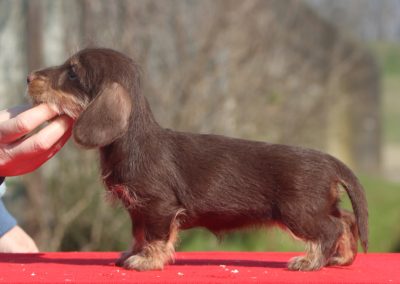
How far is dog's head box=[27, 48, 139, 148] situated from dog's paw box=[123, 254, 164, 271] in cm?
54

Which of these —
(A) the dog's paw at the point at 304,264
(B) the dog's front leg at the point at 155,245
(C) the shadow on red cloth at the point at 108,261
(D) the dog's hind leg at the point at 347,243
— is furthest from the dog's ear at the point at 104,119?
(D) the dog's hind leg at the point at 347,243

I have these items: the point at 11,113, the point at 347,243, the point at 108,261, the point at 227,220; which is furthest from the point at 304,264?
the point at 11,113

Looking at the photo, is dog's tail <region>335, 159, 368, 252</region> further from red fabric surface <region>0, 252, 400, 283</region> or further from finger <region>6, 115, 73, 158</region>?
finger <region>6, 115, 73, 158</region>

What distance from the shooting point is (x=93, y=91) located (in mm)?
4160

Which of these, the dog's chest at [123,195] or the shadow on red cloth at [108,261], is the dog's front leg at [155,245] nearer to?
the dog's chest at [123,195]

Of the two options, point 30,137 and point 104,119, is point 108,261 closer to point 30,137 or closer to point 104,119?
point 30,137

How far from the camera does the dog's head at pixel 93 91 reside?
3.97 m

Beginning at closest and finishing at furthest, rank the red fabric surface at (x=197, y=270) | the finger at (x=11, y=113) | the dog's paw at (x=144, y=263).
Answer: the red fabric surface at (x=197, y=270), the dog's paw at (x=144, y=263), the finger at (x=11, y=113)

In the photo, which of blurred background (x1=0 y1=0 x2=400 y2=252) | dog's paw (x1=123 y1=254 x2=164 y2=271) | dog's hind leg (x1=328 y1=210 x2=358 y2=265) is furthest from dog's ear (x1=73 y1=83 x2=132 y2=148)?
blurred background (x1=0 y1=0 x2=400 y2=252)

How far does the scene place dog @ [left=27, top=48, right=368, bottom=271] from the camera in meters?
4.09

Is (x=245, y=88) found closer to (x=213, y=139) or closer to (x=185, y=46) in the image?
(x=185, y=46)

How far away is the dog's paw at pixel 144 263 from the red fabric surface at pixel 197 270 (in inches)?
1.5

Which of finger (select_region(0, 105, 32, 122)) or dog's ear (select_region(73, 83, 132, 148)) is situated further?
finger (select_region(0, 105, 32, 122))

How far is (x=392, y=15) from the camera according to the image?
11.8m
